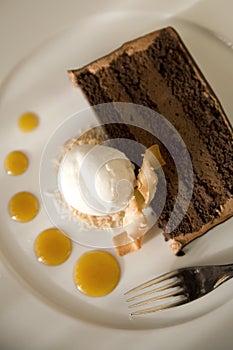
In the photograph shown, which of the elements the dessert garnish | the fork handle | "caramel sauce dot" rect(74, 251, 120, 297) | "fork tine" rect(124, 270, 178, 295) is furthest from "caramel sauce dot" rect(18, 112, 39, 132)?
the fork handle

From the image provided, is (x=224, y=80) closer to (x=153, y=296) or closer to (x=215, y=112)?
(x=215, y=112)

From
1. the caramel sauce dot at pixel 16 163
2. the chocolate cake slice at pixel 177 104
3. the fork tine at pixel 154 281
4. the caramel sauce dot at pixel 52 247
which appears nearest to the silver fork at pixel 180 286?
the fork tine at pixel 154 281

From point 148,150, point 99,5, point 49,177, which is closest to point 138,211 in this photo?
point 148,150

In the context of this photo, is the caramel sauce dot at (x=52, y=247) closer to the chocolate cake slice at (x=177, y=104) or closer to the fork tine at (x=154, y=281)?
the fork tine at (x=154, y=281)

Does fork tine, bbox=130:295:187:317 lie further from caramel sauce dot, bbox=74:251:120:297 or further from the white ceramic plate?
caramel sauce dot, bbox=74:251:120:297

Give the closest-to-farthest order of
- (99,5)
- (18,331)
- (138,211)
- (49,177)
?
(18,331) → (138,211) → (49,177) → (99,5)
